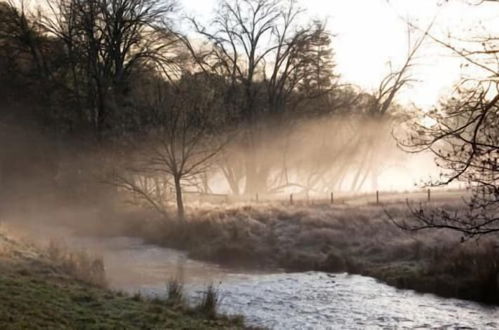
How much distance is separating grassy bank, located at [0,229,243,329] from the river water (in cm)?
178

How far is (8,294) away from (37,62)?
102 ft

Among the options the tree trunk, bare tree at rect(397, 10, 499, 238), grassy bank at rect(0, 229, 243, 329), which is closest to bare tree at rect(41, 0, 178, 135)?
the tree trunk

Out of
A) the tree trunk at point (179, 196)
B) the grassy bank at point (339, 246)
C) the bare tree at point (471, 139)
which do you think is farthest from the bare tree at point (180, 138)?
the bare tree at point (471, 139)

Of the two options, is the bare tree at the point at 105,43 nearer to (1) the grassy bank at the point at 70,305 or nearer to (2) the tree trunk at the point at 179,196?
(2) the tree trunk at the point at 179,196

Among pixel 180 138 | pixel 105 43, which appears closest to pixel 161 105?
pixel 180 138

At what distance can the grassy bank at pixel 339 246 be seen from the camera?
59.7 feet

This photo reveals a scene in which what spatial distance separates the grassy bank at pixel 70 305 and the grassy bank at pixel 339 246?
27.5ft

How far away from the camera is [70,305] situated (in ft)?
35.0

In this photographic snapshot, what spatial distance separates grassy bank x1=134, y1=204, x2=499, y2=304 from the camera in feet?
59.7

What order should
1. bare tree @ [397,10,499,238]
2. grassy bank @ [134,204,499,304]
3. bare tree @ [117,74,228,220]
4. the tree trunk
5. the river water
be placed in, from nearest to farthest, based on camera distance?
bare tree @ [397,10,499,238] → the river water → grassy bank @ [134,204,499,304] → bare tree @ [117,74,228,220] → the tree trunk

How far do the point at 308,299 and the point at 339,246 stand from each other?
26.9 ft

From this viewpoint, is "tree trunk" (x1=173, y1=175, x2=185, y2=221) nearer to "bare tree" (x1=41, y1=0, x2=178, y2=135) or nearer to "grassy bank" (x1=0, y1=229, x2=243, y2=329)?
"bare tree" (x1=41, y1=0, x2=178, y2=135)

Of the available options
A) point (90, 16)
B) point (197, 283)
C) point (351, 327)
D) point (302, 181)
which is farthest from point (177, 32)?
point (351, 327)

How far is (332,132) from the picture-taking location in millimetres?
50438
